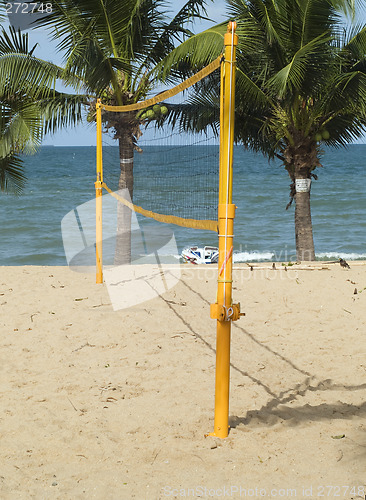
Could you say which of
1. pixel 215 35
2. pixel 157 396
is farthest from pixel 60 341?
pixel 215 35

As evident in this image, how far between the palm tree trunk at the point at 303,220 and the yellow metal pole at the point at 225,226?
26.2 feet

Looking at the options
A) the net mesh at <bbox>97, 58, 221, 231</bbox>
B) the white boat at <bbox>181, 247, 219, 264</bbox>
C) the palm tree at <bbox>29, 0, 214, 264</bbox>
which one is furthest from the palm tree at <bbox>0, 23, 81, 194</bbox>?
the white boat at <bbox>181, 247, 219, 264</bbox>

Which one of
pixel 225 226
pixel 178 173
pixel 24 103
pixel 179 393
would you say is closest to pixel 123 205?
pixel 24 103

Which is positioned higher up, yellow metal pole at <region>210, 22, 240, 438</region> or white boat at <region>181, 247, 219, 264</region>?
yellow metal pole at <region>210, 22, 240, 438</region>

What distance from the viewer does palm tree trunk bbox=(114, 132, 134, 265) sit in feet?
36.9

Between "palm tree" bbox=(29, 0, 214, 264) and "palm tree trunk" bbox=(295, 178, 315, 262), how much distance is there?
305cm

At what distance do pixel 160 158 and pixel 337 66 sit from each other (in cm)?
544

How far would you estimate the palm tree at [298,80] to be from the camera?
9.43 m

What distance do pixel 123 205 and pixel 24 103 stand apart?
240 centimetres

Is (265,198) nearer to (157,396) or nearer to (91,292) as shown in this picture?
(91,292)

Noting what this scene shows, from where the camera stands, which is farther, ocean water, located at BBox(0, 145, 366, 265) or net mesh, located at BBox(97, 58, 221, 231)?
ocean water, located at BBox(0, 145, 366, 265)

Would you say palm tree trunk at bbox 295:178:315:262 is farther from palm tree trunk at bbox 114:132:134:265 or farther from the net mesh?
the net mesh

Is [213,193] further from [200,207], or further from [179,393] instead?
[179,393]

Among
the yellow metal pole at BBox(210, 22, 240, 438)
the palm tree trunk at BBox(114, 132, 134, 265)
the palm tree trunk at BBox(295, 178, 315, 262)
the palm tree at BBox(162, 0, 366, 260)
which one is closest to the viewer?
the yellow metal pole at BBox(210, 22, 240, 438)
